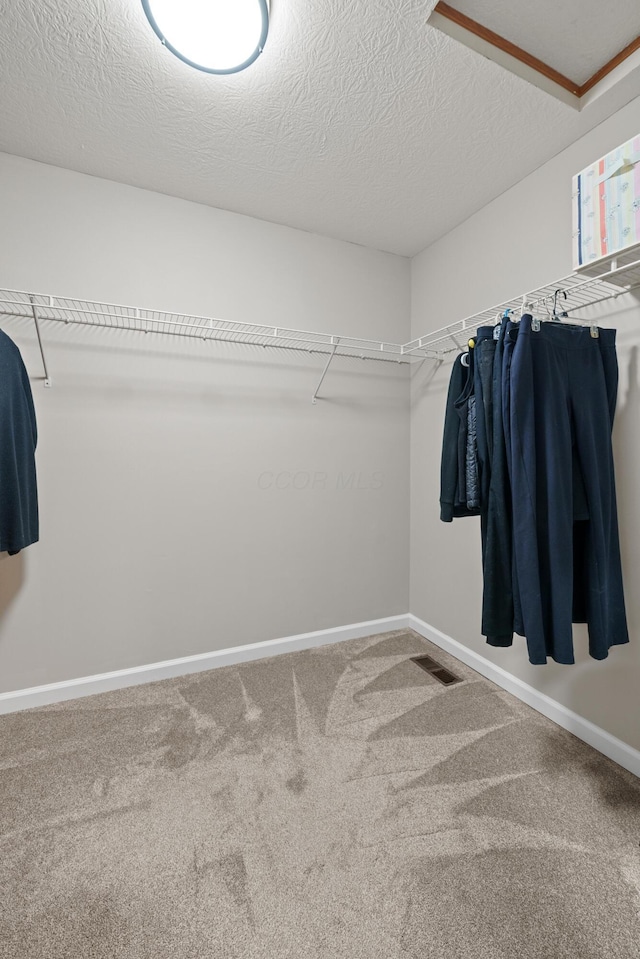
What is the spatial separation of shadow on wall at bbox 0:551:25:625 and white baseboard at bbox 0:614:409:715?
1.37 feet

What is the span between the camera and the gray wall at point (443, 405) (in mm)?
1630

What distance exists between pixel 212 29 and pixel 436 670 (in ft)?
9.27

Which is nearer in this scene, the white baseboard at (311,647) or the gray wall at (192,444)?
the white baseboard at (311,647)

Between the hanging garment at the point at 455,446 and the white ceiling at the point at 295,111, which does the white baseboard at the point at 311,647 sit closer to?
the hanging garment at the point at 455,446

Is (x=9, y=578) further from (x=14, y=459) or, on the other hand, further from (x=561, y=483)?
(x=561, y=483)

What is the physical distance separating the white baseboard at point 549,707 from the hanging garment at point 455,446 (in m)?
0.98

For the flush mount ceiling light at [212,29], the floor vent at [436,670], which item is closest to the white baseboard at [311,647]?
the floor vent at [436,670]

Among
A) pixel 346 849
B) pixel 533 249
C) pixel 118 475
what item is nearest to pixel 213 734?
pixel 346 849

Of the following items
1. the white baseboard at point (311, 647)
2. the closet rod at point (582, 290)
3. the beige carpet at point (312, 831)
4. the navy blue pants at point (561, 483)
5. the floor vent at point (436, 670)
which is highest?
the closet rod at point (582, 290)

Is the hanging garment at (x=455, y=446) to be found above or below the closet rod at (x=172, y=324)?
below

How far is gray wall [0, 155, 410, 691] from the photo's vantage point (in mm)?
2016

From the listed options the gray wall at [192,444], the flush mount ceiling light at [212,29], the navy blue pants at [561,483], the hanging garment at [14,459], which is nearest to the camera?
the flush mount ceiling light at [212,29]

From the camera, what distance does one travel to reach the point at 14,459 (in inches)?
63.3

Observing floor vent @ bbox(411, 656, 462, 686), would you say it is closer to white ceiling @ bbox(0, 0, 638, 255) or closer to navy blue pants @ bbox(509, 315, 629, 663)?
navy blue pants @ bbox(509, 315, 629, 663)
